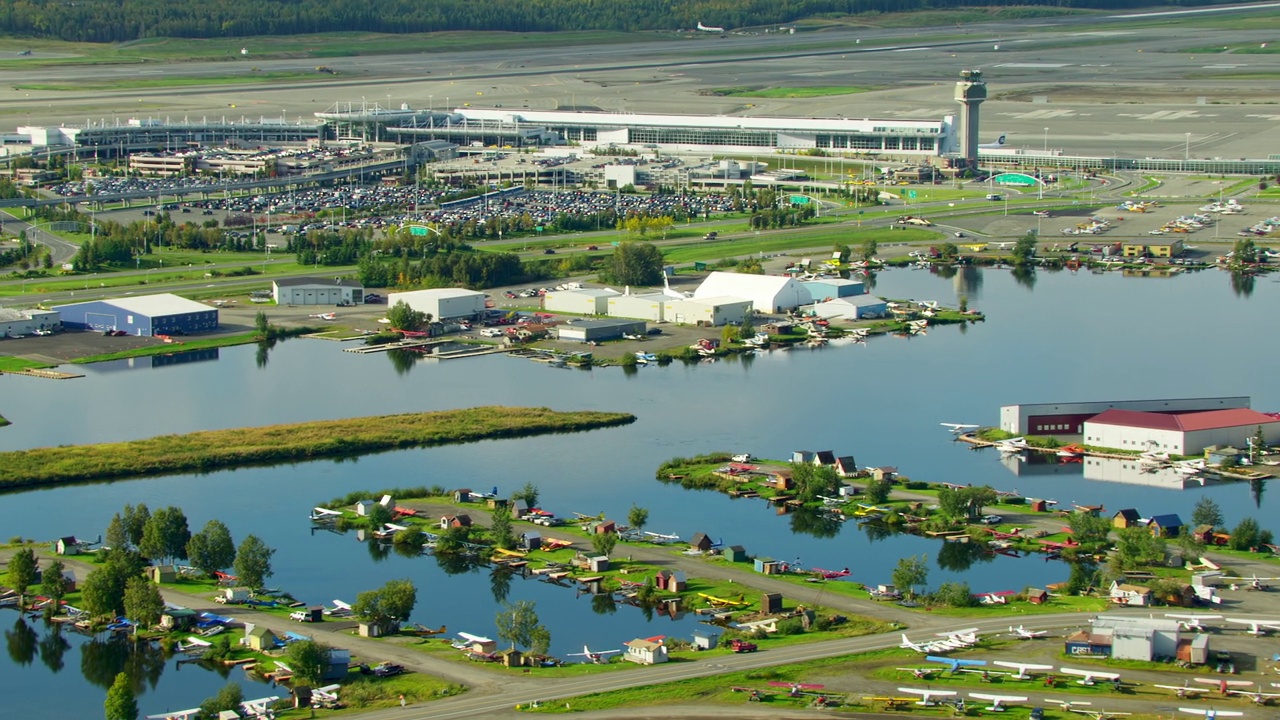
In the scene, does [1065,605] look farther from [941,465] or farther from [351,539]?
[351,539]

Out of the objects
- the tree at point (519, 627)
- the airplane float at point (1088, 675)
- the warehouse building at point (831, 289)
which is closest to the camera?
the airplane float at point (1088, 675)

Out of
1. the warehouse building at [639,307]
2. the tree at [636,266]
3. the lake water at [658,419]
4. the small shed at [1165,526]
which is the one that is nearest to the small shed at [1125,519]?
the small shed at [1165,526]

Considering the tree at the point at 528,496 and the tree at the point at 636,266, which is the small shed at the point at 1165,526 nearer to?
the tree at the point at 528,496

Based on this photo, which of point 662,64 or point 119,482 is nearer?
point 119,482

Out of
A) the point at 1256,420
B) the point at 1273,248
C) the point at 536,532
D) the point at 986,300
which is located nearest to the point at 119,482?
the point at 536,532

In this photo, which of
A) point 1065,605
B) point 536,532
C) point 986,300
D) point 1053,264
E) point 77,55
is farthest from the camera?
point 77,55

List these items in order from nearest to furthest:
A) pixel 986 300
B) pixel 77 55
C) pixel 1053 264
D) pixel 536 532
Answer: pixel 536 532 → pixel 986 300 → pixel 1053 264 → pixel 77 55

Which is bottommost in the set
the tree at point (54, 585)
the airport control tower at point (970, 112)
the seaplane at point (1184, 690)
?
the seaplane at point (1184, 690)
